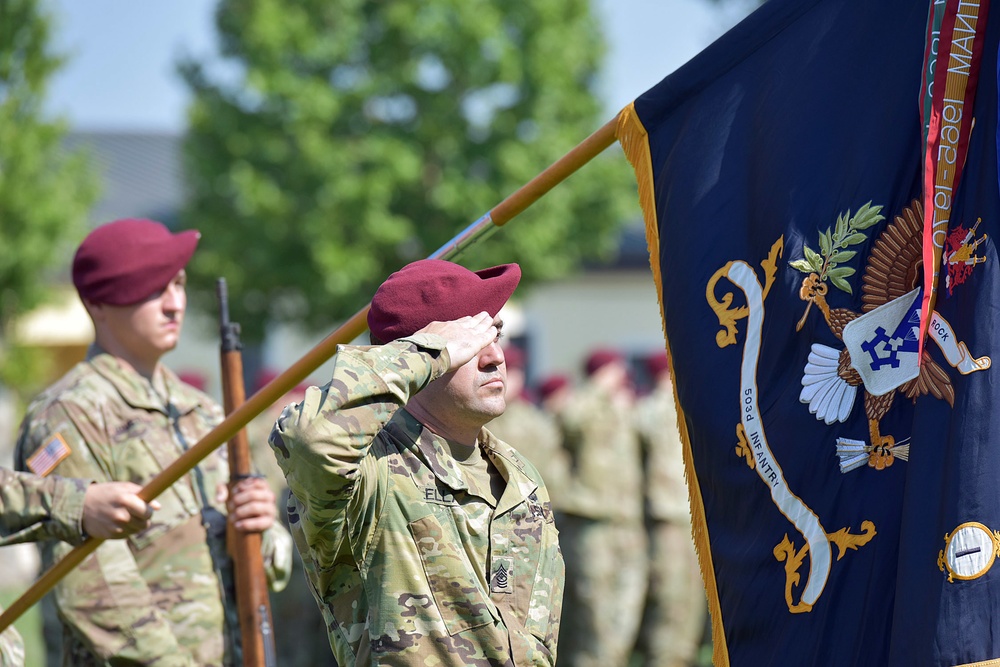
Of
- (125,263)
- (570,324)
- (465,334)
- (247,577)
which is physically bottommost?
(247,577)

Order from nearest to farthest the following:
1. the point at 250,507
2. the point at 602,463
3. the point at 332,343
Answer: the point at 332,343 → the point at 250,507 → the point at 602,463

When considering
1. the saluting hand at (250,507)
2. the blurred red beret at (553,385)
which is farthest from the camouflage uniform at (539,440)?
the saluting hand at (250,507)

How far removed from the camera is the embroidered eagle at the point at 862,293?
2.97 metres

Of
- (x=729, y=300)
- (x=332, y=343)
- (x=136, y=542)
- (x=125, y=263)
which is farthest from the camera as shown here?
(x=125, y=263)

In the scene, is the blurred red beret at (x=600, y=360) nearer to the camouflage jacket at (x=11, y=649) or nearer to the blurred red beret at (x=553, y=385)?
the blurred red beret at (x=553, y=385)

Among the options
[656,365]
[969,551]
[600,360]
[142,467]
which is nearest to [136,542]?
[142,467]

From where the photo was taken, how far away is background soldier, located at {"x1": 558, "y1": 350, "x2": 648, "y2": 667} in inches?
369

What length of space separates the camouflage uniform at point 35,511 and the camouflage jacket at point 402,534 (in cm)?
108

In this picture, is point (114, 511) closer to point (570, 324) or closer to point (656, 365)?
point (656, 365)

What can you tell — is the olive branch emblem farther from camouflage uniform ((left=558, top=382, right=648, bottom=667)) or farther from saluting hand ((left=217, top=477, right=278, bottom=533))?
camouflage uniform ((left=558, top=382, right=648, bottom=667))

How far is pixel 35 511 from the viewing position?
3896mm

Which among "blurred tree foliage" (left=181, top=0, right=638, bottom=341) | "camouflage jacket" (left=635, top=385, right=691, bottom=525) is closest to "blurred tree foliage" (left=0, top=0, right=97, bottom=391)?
"blurred tree foliage" (left=181, top=0, right=638, bottom=341)

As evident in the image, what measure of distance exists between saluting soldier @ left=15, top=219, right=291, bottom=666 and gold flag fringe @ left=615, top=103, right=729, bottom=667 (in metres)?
1.50

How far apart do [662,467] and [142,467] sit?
5.84 meters
